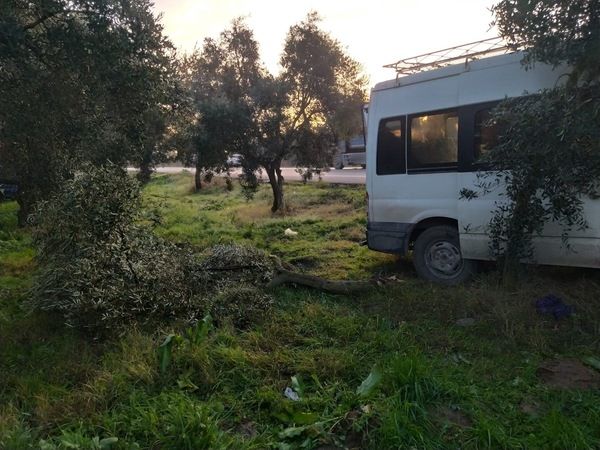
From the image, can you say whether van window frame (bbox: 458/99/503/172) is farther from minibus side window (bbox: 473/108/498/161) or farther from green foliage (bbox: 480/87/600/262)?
green foliage (bbox: 480/87/600/262)

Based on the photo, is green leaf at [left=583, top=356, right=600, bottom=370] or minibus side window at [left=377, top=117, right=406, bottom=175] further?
minibus side window at [left=377, top=117, right=406, bottom=175]

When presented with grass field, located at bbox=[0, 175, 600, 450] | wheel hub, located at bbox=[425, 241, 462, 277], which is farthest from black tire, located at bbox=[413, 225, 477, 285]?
grass field, located at bbox=[0, 175, 600, 450]

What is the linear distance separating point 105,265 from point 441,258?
3.82 m

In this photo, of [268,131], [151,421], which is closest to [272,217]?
[268,131]

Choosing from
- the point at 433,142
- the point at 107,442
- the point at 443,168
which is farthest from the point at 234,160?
the point at 107,442

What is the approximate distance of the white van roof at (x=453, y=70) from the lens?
17.5 feet

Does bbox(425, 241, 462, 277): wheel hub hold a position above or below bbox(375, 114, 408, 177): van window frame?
below

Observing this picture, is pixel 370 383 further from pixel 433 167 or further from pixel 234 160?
pixel 234 160

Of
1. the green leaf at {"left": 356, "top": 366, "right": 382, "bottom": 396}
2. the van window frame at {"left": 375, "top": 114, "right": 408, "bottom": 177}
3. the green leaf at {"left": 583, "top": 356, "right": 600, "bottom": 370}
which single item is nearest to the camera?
the green leaf at {"left": 356, "top": 366, "right": 382, "bottom": 396}

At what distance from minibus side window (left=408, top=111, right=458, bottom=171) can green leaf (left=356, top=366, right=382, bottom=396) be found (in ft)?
10.1

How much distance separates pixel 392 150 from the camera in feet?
21.0

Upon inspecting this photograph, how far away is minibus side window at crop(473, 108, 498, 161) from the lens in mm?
5453

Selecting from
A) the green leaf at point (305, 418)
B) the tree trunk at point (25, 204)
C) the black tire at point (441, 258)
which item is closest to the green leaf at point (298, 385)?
the green leaf at point (305, 418)

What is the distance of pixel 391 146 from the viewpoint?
6406 millimetres
